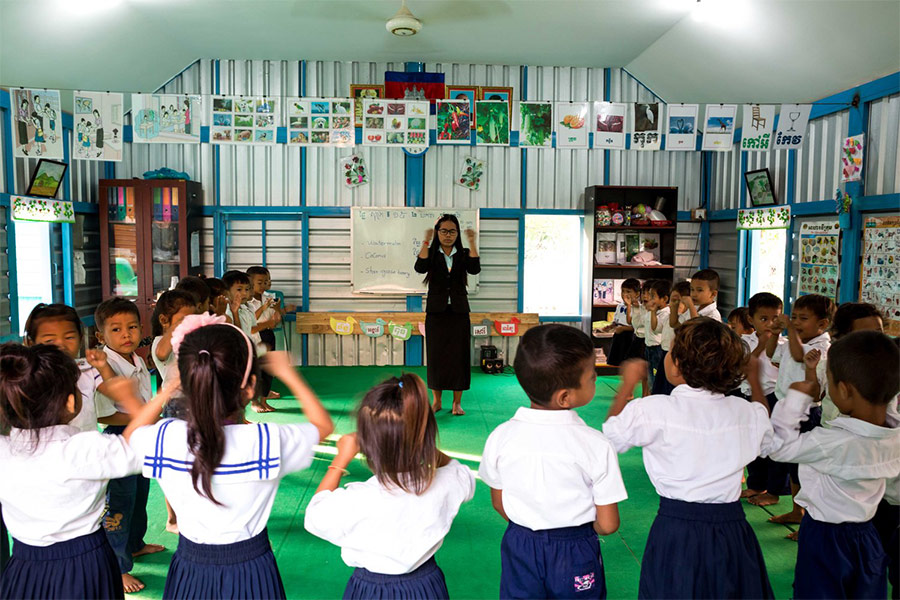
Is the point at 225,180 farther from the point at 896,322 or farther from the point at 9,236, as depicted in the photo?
the point at 896,322

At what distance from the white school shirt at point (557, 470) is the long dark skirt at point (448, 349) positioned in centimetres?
361

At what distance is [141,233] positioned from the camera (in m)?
7.16

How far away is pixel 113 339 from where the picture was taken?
2.77 m

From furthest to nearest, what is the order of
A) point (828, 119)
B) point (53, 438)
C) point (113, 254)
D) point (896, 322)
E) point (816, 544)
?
point (113, 254) → point (828, 119) → point (896, 322) → point (816, 544) → point (53, 438)

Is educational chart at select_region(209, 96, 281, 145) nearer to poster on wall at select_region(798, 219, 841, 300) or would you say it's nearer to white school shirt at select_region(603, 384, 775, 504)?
white school shirt at select_region(603, 384, 775, 504)

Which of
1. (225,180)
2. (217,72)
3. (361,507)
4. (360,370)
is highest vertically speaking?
(217,72)

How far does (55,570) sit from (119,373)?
0.90 m

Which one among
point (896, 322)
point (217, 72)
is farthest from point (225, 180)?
point (896, 322)

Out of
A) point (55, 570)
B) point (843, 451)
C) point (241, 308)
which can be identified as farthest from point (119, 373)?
point (241, 308)

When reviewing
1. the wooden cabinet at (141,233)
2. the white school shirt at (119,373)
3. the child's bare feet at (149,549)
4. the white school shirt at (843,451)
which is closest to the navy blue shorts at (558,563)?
the white school shirt at (843,451)

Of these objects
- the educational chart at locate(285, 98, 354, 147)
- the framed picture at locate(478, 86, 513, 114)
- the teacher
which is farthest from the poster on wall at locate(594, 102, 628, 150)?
the framed picture at locate(478, 86, 513, 114)

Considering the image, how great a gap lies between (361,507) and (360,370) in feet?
20.3

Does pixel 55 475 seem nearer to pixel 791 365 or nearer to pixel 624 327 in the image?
pixel 791 365

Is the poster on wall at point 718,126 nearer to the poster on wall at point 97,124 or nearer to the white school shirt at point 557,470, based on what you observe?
the white school shirt at point 557,470
